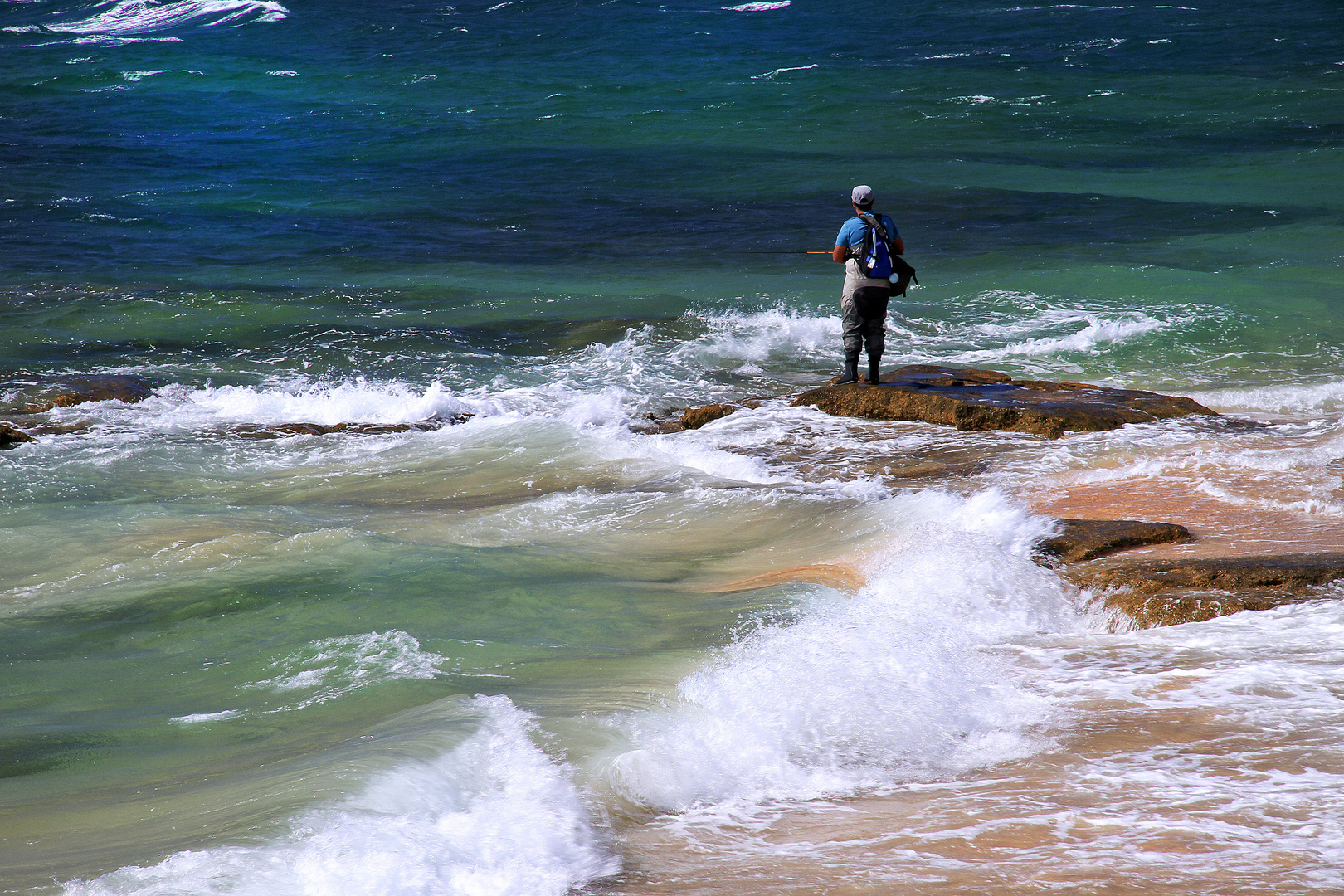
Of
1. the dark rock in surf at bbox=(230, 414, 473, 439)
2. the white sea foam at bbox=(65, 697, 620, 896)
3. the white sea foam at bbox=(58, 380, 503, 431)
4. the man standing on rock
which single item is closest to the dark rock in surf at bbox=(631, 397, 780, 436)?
the man standing on rock

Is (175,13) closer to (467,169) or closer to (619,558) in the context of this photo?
(467,169)

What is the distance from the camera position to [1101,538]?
5.54 metres

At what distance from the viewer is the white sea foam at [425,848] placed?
9.26ft

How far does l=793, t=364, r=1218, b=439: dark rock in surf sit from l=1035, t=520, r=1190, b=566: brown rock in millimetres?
2284

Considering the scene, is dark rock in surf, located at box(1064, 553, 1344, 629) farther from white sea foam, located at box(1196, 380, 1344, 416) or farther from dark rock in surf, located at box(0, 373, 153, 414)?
dark rock in surf, located at box(0, 373, 153, 414)

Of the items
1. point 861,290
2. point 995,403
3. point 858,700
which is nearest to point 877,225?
point 861,290

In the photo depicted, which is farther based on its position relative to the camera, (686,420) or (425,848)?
(686,420)

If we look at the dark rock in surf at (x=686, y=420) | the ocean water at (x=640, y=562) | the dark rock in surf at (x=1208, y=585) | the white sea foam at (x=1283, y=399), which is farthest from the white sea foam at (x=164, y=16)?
the dark rock in surf at (x=1208, y=585)

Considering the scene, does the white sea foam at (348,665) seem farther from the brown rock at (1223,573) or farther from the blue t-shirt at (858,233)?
the blue t-shirt at (858,233)

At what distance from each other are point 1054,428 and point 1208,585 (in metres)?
3.21

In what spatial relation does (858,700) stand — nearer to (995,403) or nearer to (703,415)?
(995,403)

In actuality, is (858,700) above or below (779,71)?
below

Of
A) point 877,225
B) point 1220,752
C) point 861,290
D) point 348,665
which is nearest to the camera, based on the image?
point 1220,752

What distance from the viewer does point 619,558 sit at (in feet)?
19.2
